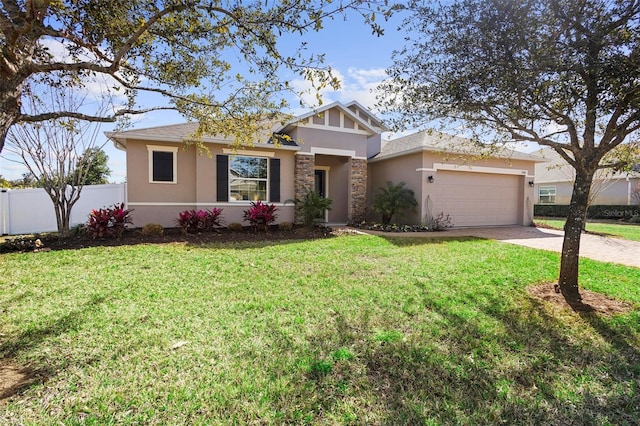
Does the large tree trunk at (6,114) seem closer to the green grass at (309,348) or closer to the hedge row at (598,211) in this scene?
the green grass at (309,348)

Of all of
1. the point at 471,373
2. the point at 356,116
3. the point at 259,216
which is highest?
the point at 356,116

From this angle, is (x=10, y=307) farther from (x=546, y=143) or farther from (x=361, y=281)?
(x=546, y=143)

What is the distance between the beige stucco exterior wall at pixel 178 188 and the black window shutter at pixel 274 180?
29 centimetres

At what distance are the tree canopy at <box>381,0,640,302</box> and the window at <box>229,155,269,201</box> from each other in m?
7.73

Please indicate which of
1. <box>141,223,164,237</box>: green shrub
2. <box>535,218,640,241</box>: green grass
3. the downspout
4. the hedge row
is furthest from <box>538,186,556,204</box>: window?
the downspout

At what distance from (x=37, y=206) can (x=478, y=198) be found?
19005 mm

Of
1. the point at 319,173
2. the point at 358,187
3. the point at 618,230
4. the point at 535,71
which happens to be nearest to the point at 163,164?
the point at 319,173

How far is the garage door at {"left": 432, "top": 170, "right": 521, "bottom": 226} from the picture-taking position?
13.8 m

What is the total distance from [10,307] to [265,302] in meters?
3.54

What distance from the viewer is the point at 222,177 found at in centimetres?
1209

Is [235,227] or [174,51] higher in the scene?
[174,51]

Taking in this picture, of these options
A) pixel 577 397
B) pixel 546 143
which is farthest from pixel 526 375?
pixel 546 143

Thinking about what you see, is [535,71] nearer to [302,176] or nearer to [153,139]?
[302,176]

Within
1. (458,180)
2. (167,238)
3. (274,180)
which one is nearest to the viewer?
(167,238)
